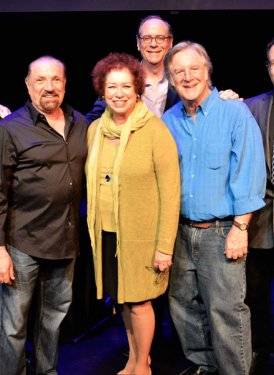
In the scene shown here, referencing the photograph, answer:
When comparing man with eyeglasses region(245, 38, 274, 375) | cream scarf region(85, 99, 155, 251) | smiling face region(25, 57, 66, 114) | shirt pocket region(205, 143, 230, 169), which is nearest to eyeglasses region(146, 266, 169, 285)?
cream scarf region(85, 99, 155, 251)

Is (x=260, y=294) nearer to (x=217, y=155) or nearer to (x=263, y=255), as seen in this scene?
(x=263, y=255)

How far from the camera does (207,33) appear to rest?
4.48 m

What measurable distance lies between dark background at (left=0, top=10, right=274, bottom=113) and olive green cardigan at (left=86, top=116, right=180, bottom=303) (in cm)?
208

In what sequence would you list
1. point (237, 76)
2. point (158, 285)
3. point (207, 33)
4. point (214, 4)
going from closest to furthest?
1. point (158, 285)
2. point (214, 4)
3. point (207, 33)
4. point (237, 76)

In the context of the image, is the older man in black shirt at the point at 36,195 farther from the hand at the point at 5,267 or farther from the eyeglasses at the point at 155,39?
the eyeglasses at the point at 155,39

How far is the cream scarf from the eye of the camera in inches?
99.3

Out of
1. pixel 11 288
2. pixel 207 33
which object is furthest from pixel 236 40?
pixel 11 288

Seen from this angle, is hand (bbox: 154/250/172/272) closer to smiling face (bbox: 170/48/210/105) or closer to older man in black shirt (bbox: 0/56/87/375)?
older man in black shirt (bbox: 0/56/87/375)

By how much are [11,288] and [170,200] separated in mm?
873

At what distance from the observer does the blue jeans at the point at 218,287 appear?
253cm

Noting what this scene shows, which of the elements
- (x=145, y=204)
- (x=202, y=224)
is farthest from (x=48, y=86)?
(x=202, y=224)

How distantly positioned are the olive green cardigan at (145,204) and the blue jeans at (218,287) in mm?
156

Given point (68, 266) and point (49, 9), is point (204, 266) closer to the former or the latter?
point (68, 266)

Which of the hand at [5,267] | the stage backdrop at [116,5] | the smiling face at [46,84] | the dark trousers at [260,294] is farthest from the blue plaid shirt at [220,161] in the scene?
the stage backdrop at [116,5]
